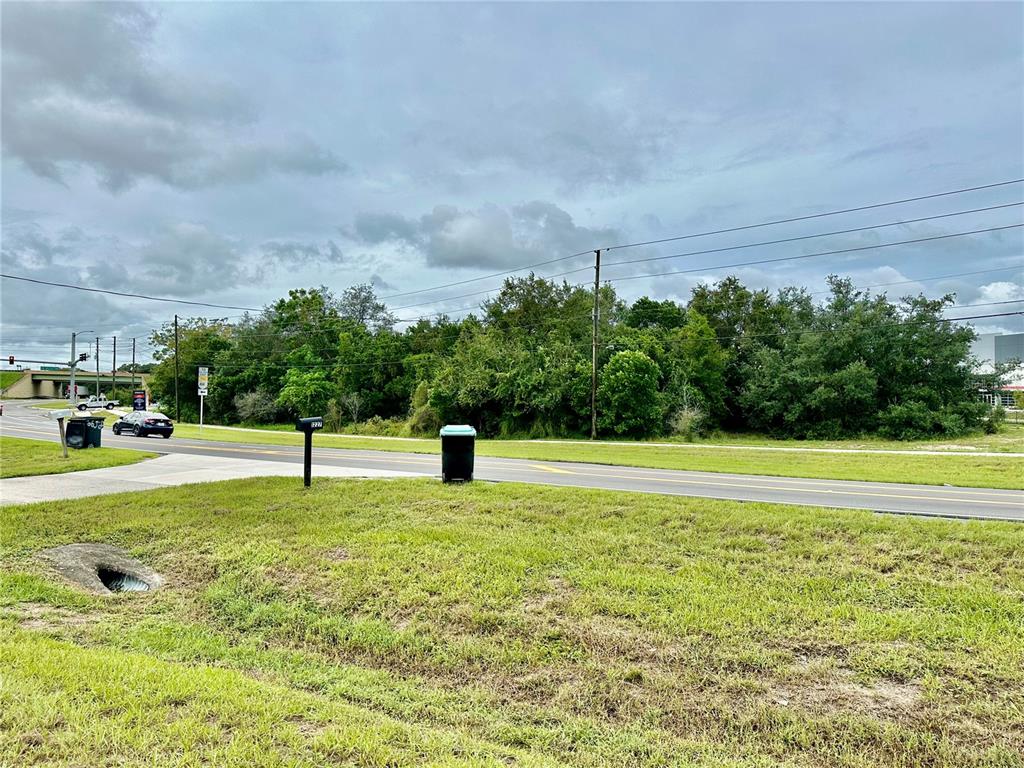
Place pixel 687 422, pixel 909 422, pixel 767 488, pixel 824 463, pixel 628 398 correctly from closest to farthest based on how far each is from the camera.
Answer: pixel 767 488, pixel 824 463, pixel 628 398, pixel 687 422, pixel 909 422

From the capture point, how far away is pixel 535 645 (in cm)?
422

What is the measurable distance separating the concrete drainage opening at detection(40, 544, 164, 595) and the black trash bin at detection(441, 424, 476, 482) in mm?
4536

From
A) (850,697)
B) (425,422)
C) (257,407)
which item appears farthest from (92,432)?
(257,407)

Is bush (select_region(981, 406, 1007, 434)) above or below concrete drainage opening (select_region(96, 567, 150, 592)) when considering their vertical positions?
above

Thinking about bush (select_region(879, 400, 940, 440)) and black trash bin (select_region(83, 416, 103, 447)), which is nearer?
black trash bin (select_region(83, 416, 103, 447))

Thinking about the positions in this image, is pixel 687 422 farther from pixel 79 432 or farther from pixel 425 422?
pixel 79 432

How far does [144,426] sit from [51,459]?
48.5ft

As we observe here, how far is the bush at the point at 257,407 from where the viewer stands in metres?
51.2

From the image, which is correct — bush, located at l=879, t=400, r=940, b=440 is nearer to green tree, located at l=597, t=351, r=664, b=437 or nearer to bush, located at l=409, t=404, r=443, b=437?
green tree, located at l=597, t=351, r=664, b=437

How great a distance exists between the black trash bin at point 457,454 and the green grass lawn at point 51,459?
32.0 feet

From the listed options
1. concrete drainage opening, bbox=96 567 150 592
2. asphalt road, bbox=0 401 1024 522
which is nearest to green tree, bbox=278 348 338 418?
asphalt road, bbox=0 401 1024 522

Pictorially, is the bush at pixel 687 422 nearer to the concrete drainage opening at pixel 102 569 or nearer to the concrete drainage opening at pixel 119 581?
the concrete drainage opening at pixel 102 569

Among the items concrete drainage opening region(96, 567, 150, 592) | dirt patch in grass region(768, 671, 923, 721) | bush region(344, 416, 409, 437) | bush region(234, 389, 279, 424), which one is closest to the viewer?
dirt patch in grass region(768, 671, 923, 721)

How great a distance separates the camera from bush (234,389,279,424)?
5116 centimetres
